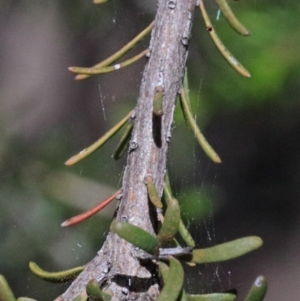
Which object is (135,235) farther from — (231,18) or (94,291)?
(231,18)

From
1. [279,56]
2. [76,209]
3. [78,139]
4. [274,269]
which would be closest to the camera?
[279,56]

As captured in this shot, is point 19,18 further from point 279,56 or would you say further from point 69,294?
point 69,294

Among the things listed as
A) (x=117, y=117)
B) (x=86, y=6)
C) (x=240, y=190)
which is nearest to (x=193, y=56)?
(x=117, y=117)

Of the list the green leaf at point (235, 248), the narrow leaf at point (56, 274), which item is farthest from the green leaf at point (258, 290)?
the narrow leaf at point (56, 274)

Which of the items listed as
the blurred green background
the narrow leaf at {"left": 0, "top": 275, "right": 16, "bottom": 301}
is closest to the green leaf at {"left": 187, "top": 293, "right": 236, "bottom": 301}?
the narrow leaf at {"left": 0, "top": 275, "right": 16, "bottom": 301}

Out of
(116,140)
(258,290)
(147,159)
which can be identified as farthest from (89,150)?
(116,140)

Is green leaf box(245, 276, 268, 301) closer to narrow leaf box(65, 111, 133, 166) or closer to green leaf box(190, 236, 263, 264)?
green leaf box(190, 236, 263, 264)
